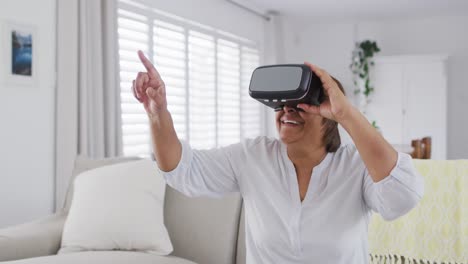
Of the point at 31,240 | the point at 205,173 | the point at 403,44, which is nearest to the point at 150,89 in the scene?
the point at 205,173

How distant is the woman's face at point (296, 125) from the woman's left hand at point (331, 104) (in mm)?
96

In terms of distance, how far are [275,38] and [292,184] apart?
5636 millimetres

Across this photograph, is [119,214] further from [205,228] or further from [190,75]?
[190,75]

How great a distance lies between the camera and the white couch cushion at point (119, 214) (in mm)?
1972

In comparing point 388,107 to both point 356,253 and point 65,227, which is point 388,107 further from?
point 356,253

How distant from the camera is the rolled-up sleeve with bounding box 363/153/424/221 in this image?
2.90 ft

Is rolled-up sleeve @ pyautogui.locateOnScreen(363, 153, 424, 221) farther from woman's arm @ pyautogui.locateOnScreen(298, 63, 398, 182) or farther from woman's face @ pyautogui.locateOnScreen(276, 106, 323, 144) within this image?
woman's face @ pyautogui.locateOnScreen(276, 106, 323, 144)

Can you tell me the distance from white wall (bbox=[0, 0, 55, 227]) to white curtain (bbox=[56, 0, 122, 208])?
0.19 ft

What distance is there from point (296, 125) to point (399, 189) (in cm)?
25

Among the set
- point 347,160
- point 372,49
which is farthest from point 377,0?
point 347,160

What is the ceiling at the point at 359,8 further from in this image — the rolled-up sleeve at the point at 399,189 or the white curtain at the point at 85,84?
the rolled-up sleeve at the point at 399,189

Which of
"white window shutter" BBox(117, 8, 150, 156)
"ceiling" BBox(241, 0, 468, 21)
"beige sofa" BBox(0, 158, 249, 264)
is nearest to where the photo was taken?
"beige sofa" BBox(0, 158, 249, 264)

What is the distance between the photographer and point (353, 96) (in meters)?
6.86

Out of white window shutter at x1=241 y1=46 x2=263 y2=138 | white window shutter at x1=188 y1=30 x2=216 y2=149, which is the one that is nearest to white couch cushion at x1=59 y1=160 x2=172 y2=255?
white window shutter at x1=188 y1=30 x2=216 y2=149
